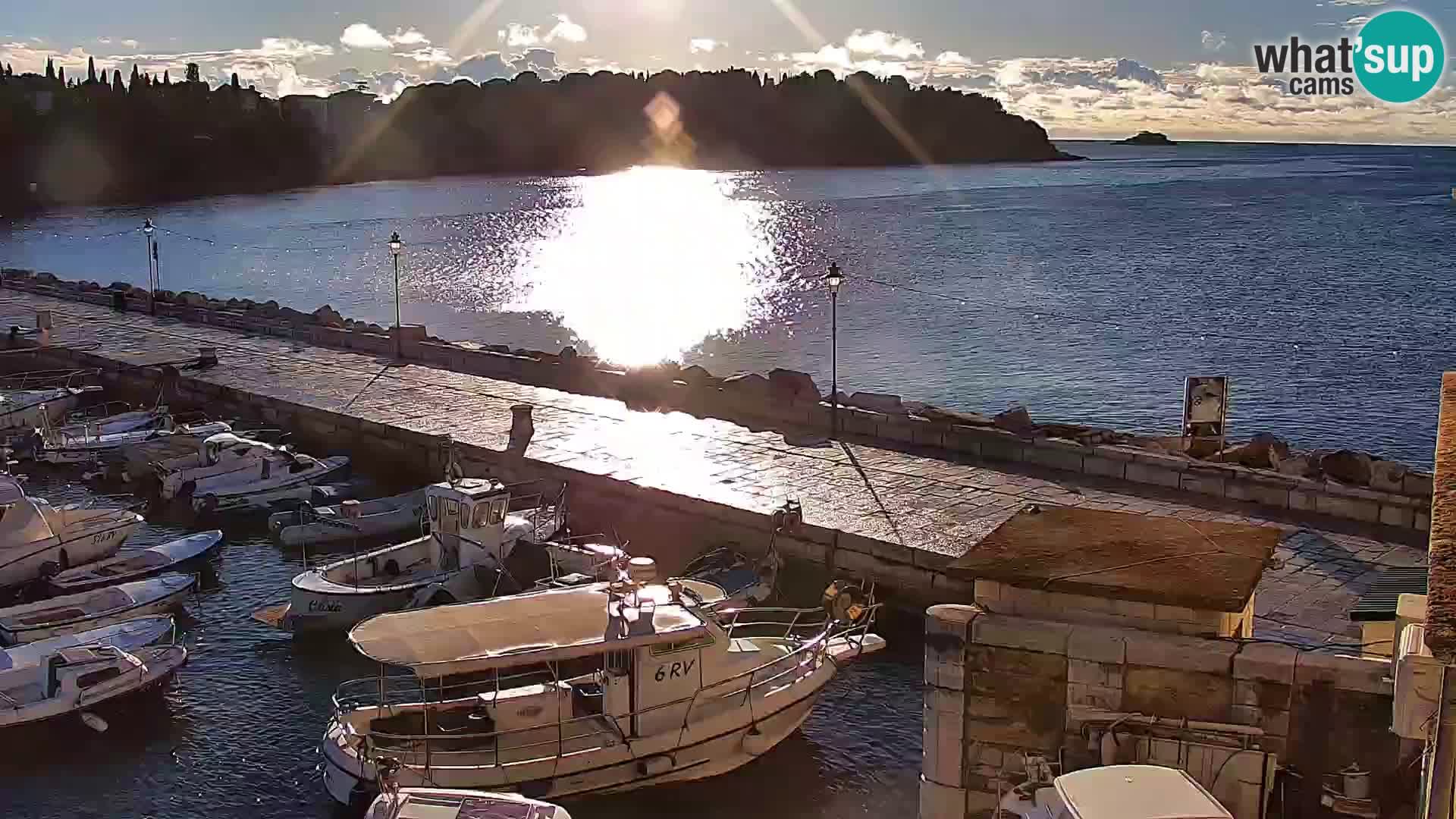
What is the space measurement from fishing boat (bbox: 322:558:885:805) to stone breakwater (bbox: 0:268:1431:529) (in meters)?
9.38

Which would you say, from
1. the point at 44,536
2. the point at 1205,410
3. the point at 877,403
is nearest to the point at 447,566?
the point at 44,536

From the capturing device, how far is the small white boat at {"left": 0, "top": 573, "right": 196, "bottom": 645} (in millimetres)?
20781

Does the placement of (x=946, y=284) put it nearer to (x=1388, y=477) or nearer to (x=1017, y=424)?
(x=1017, y=424)

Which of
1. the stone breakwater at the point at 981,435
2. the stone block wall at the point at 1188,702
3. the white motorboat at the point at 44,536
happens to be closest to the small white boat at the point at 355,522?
the white motorboat at the point at 44,536

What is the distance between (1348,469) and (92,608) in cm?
2028

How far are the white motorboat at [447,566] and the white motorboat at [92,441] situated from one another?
9.58 m

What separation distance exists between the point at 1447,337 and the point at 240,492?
2075 inches

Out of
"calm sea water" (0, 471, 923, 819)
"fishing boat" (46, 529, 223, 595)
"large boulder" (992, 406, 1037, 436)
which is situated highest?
"large boulder" (992, 406, 1037, 436)

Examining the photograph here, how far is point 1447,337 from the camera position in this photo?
61.5 meters

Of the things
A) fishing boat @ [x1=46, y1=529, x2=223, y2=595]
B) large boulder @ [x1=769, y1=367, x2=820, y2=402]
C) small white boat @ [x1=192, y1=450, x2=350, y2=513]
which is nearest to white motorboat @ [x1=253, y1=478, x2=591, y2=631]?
fishing boat @ [x1=46, y1=529, x2=223, y2=595]

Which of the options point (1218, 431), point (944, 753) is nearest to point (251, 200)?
point (1218, 431)

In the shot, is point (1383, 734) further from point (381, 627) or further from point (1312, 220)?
point (1312, 220)

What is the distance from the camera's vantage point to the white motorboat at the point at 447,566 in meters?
21.9

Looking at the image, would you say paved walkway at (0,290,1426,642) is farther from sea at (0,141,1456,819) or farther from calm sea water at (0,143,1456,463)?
calm sea water at (0,143,1456,463)
